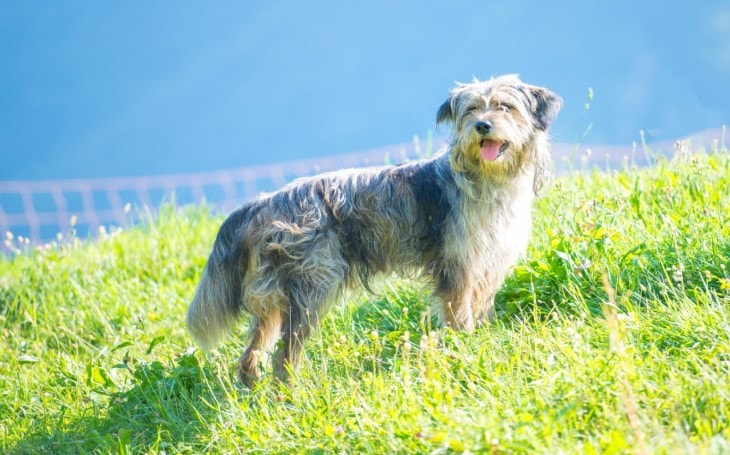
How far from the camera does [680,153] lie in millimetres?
6508

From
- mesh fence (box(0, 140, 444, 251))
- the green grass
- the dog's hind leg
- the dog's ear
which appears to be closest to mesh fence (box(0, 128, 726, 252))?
mesh fence (box(0, 140, 444, 251))

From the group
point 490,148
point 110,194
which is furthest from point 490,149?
point 110,194

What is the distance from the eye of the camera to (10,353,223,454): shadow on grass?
4.96 metres

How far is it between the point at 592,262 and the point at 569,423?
1939mm

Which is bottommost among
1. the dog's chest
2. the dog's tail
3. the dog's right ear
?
the dog's tail

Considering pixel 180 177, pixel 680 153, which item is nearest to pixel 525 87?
pixel 680 153

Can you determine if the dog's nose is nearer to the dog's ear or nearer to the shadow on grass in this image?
the dog's ear

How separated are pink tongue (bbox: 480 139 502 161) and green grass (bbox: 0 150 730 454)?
0.72 metres

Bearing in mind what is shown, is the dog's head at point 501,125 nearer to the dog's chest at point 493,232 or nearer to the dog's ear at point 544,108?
the dog's ear at point 544,108

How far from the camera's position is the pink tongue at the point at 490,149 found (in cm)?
540

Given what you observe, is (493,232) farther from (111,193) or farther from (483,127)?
(111,193)

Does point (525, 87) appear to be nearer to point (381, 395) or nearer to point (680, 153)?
point (680, 153)

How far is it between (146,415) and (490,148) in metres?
2.54

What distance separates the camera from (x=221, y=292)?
551 cm
